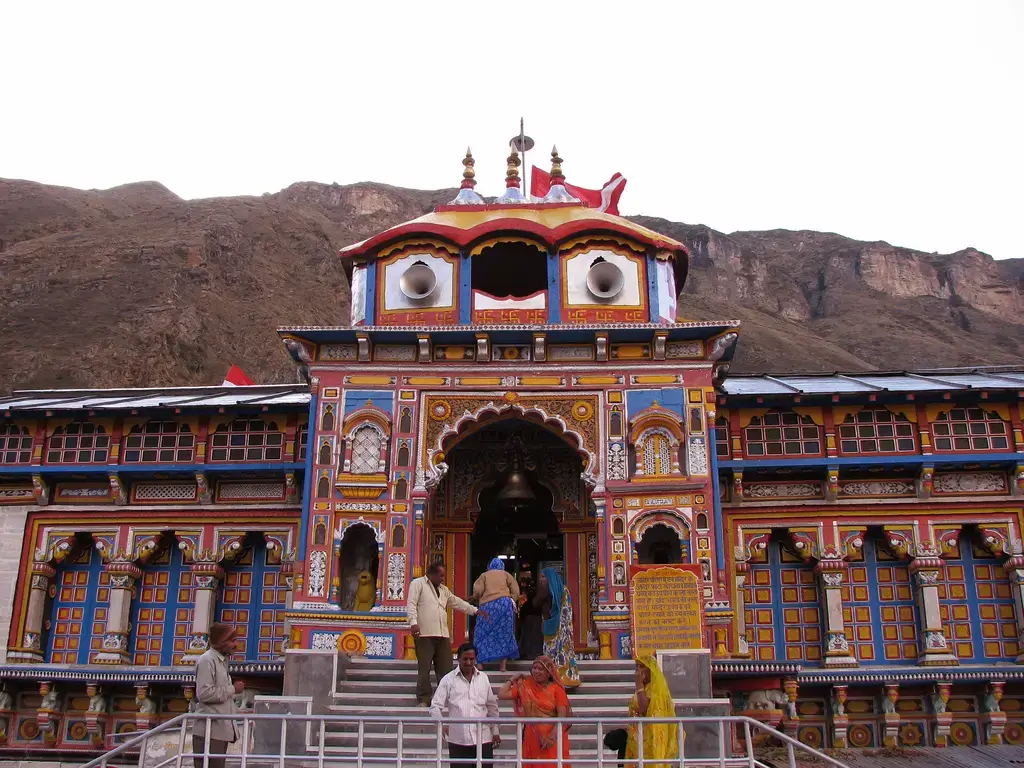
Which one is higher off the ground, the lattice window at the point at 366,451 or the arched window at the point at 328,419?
the arched window at the point at 328,419

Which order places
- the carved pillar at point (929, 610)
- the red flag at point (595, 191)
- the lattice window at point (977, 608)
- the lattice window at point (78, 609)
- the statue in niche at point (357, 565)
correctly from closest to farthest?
the statue in niche at point (357, 565) < the carved pillar at point (929, 610) < the lattice window at point (977, 608) < the lattice window at point (78, 609) < the red flag at point (595, 191)

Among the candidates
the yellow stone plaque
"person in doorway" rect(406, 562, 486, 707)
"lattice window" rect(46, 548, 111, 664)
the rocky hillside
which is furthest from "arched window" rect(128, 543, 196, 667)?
the rocky hillside

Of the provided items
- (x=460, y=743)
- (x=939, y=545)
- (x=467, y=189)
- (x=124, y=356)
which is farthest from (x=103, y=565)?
(x=124, y=356)

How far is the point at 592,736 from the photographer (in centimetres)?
1265

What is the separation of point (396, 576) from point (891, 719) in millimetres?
9021

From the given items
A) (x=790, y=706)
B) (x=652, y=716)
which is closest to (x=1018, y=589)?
(x=790, y=706)

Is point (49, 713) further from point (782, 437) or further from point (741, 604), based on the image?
point (782, 437)

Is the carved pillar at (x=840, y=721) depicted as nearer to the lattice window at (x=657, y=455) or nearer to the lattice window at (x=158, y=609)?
the lattice window at (x=657, y=455)

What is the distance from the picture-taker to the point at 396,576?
52.9 ft

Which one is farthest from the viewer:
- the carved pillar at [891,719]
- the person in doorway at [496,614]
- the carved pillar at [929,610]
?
the carved pillar at [929,610]

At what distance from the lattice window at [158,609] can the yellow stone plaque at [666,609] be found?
926cm

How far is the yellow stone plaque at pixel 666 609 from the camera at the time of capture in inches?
576

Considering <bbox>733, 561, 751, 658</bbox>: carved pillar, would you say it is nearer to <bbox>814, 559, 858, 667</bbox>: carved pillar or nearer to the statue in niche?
<bbox>814, 559, 858, 667</bbox>: carved pillar

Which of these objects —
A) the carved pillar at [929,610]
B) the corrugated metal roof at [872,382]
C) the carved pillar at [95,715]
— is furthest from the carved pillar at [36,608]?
the carved pillar at [929,610]
